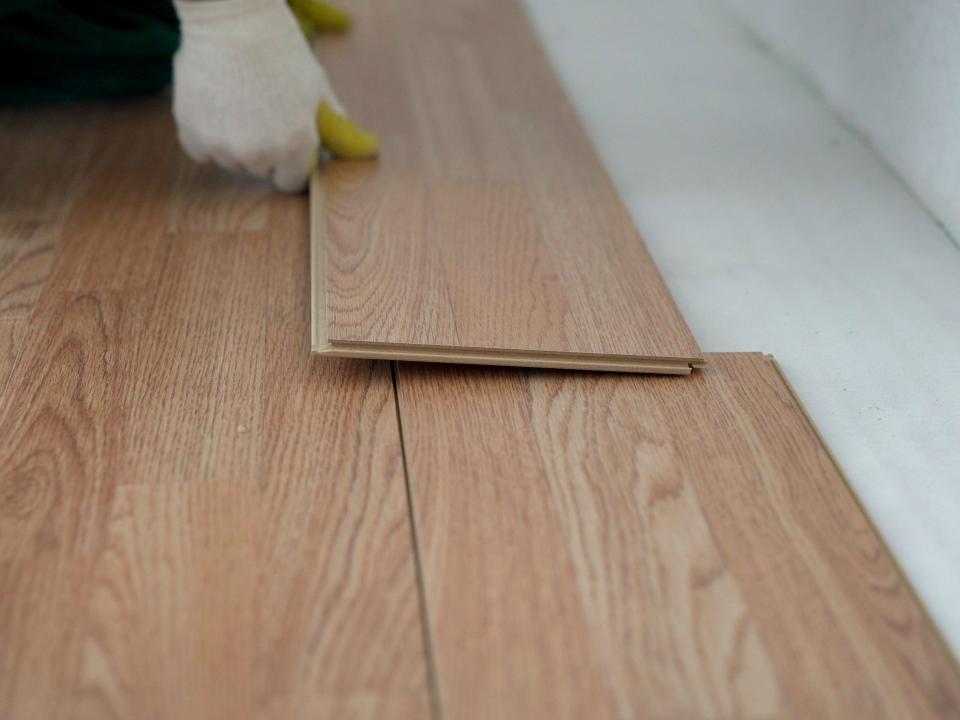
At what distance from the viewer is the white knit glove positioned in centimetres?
134

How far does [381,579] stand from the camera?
2.80 feet

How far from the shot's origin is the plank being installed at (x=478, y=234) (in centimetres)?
110

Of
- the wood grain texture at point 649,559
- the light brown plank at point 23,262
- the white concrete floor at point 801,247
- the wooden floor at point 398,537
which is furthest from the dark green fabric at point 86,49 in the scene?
the wood grain texture at point 649,559

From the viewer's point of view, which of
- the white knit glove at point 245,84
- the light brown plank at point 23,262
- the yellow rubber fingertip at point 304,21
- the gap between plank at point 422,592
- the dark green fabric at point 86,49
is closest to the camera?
the gap between plank at point 422,592

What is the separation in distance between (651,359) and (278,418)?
0.40 m

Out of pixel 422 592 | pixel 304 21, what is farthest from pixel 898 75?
pixel 422 592

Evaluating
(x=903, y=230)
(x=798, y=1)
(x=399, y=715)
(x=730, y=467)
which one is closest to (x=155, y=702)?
(x=399, y=715)

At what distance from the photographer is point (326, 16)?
1997 millimetres

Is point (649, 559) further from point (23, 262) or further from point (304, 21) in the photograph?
point (304, 21)

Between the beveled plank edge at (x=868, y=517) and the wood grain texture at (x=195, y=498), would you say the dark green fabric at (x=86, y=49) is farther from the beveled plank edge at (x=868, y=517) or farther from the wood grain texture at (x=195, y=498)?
the beveled plank edge at (x=868, y=517)

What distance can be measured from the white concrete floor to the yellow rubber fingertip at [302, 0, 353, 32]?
1.35ft

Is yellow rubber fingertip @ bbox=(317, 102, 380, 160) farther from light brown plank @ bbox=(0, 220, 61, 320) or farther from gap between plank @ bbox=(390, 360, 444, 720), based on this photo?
gap between plank @ bbox=(390, 360, 444, 720)

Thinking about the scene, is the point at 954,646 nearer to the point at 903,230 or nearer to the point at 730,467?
the point at 730,467

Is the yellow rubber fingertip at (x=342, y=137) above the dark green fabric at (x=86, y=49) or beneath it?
beneath
